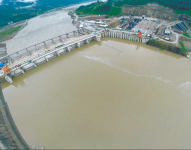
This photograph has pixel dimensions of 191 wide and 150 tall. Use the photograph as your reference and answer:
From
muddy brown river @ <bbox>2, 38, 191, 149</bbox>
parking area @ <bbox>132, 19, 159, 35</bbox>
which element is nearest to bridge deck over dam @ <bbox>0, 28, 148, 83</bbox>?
muddy brown river @ <bbox>2, 38, 191, 149</bbox>

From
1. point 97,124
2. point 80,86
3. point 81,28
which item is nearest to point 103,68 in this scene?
point 80,86

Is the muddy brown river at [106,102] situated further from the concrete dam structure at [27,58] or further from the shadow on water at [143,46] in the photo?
the concrete dam structure at [27,58]

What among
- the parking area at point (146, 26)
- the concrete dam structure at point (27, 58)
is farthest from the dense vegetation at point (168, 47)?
the parking area at point (146, 26)

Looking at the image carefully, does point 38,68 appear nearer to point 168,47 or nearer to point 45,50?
point 45,50

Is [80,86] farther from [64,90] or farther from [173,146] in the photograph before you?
[173,146]

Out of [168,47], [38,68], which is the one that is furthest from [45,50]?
[168,47]
